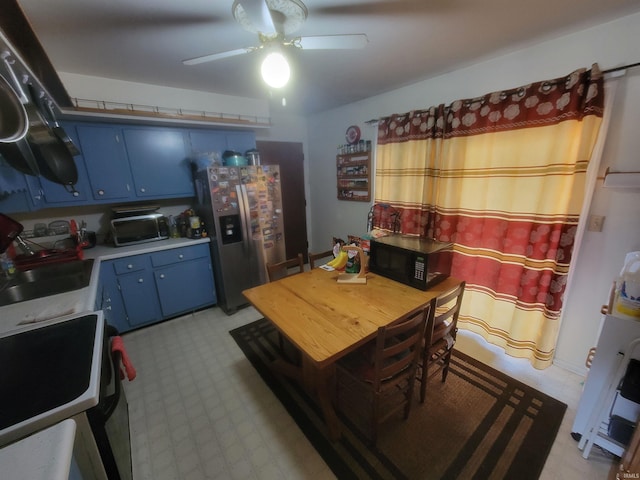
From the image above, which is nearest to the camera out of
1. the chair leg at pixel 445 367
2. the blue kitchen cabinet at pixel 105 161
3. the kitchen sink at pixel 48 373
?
the kitchen sink at pixel 48 373

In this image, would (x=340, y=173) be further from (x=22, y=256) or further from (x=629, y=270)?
(x=22, y=256)

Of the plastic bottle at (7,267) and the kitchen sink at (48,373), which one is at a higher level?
the plastic bottle at (7,267)

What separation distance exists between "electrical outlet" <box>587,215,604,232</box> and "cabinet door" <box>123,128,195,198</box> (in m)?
3.54

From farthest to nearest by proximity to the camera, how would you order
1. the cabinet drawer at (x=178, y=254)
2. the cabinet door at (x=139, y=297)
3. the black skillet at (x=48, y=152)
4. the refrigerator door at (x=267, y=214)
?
the refrigerator door at (x=267, y=214), the cabinet drawer at (x=178, y=254), the cabinet door at (x=139, y=297), the black skillet at (x=48, y=152)

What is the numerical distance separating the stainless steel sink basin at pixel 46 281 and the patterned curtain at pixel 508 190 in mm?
2855

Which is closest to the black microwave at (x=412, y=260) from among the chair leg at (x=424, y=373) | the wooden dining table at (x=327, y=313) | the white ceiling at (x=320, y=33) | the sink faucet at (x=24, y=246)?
the wooden dining table at (x=327, y=313)

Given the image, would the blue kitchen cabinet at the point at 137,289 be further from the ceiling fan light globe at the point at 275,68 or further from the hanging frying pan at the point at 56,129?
the ceiling fan light globe at the point at 275,68

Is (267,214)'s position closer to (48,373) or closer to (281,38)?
(281,38)

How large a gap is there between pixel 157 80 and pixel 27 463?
2815mm

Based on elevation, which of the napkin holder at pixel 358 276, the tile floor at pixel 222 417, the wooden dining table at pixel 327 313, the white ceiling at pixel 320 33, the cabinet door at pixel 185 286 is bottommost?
the tile floor at pixel 222 417

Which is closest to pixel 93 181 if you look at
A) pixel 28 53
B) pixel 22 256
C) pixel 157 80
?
pixel 22 256

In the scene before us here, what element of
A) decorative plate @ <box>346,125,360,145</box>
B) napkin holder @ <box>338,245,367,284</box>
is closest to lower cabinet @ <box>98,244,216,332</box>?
napkin holder @ <box>338,245,367,284</box>

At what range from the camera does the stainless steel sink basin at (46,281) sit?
64.5 inches

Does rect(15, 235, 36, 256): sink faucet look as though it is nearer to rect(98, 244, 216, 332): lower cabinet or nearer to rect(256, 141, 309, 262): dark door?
rect(98, 244, 216, 332): lower cabinet
